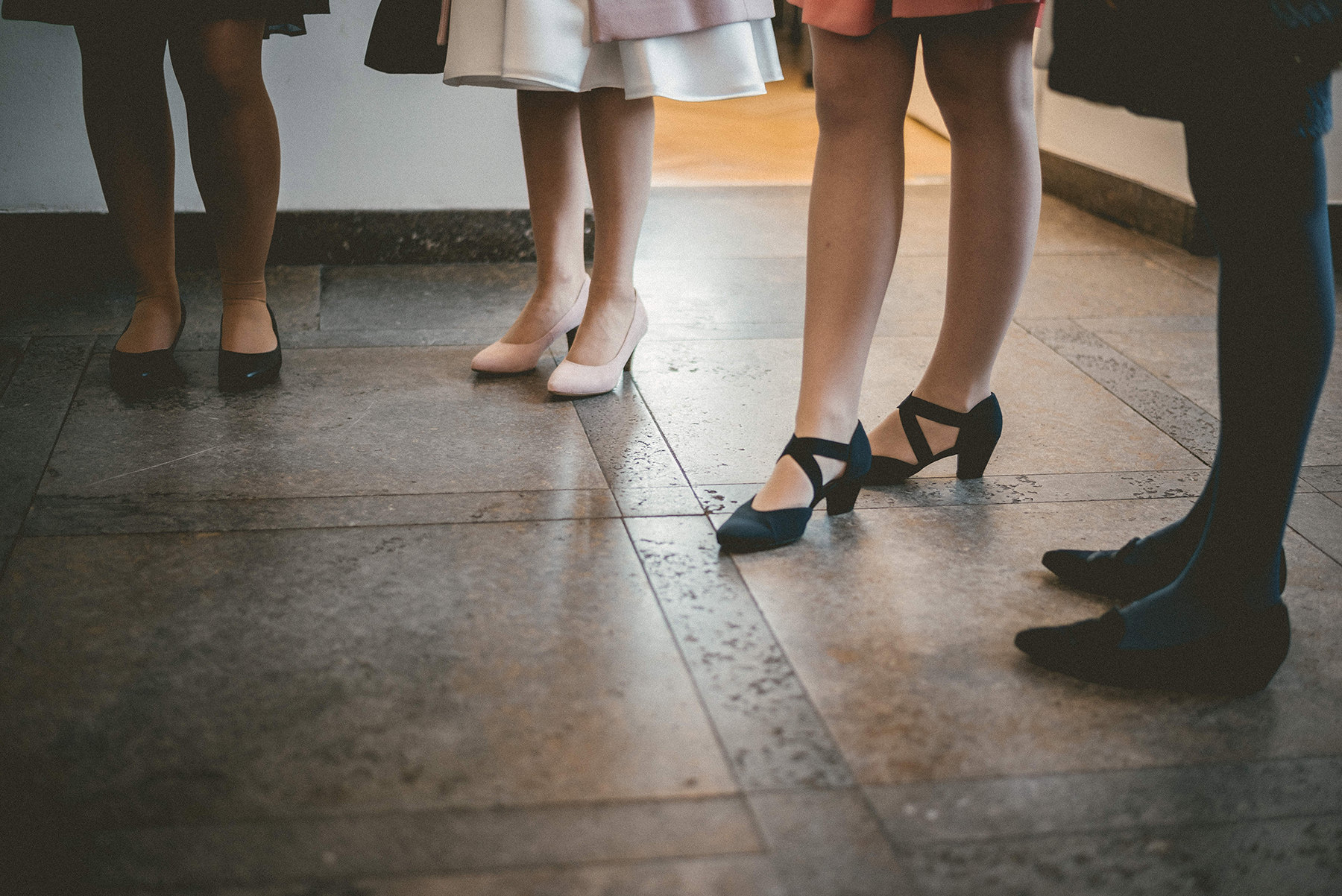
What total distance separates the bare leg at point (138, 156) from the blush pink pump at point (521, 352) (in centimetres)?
53

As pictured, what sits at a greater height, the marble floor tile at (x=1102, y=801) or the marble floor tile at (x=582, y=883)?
the marble floor tile at (x=582, y=883)

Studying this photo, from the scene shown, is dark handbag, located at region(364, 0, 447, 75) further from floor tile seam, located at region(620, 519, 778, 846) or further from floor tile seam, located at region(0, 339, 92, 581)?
floor tile seam, located at region(620, 519, 778, 846)

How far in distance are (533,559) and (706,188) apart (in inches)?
98.4

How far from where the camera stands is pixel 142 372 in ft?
6.24

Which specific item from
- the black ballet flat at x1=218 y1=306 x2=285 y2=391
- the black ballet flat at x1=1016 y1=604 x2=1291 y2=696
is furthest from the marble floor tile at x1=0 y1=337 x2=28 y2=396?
the black ballet flat at x1=1016 y1=604 x2=1291 y2=696

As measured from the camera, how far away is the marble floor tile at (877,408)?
1.67m

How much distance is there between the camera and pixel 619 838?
888 mm

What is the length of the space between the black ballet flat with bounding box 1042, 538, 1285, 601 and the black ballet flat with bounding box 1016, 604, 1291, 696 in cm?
16

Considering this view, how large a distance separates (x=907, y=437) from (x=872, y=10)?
554 millimetres

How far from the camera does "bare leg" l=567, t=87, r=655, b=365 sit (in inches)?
74.6

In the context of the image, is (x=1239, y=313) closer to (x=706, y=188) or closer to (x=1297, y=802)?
(x=1297, y=802)

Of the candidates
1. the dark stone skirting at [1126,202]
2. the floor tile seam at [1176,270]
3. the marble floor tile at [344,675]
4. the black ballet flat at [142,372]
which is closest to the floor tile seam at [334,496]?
the marble floor tile at [344,675]

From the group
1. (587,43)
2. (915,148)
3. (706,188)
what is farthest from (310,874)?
(915,148)

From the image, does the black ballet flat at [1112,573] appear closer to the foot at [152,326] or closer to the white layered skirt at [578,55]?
the white layered skirt at [578,55]
